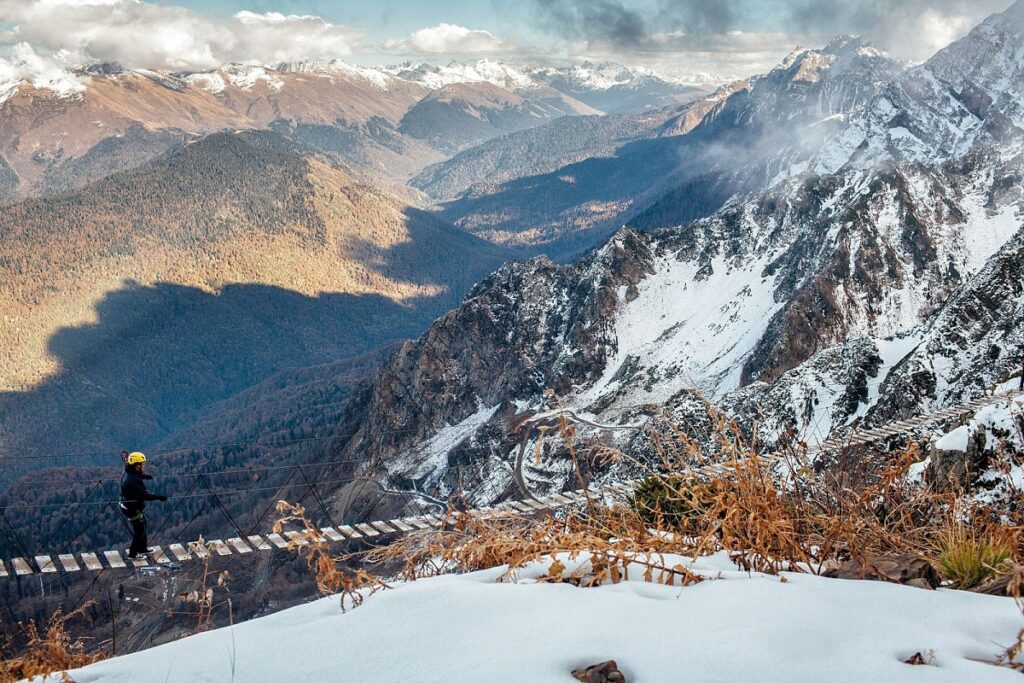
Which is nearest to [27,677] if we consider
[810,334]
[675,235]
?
[810,334]

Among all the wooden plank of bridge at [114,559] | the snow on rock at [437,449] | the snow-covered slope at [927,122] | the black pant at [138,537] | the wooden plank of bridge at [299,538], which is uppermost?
the snow-covered slope at [927,122]

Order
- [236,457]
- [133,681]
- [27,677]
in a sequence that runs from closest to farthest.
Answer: [133,681] < [27,677] < [236,457]

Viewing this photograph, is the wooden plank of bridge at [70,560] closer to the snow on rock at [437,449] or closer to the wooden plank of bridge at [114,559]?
the wooden plank of bridge at [114,559]

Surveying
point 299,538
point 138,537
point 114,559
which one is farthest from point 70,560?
point 299,538

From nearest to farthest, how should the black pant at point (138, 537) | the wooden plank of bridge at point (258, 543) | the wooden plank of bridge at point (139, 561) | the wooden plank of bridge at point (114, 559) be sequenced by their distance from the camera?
the wooden plank of bridge at point (258, 543)
the wooden plank of bridge at point (139, 561)
the black pant at point (138, 537)
the wooden plank of bridge at point (114, 559)

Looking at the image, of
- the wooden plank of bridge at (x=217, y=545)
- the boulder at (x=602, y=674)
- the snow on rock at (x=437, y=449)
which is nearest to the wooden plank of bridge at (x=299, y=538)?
the boulder at (x=602, y=674)

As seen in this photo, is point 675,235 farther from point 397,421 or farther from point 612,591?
point 612,591
